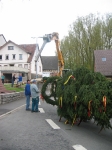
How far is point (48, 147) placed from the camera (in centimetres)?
583

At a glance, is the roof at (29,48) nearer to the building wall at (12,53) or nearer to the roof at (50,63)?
the building wall at (12,53)

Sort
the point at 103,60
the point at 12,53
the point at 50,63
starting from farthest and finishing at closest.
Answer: the point at 50,63, the point at 12,53, the point at 103,60

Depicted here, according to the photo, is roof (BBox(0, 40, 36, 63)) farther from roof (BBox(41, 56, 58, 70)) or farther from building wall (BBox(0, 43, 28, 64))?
roof (BBox(41, 56, 58, 70))

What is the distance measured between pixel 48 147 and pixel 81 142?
1002mm

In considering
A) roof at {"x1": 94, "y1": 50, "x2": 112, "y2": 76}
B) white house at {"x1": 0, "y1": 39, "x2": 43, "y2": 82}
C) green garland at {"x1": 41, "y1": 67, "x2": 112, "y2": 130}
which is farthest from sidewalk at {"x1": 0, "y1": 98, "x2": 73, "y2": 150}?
white house at {"x1": 0, "y1": 39, "x2": 43, "y2": 82}

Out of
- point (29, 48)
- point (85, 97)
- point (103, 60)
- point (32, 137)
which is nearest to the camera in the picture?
point (32, 137)

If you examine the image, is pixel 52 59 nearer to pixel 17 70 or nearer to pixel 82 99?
pixel 17 70

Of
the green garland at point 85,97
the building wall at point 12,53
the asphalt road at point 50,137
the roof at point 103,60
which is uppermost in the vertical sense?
the building wall at point 12,53

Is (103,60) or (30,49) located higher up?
(30,49)

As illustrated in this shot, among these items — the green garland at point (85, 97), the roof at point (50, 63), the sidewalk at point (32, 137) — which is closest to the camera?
the sidewalk at point (32, 137)

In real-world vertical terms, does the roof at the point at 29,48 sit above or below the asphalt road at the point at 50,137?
above

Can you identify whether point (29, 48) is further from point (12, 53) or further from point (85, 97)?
point (85, 97)

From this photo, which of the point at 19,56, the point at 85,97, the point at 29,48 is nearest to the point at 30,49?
the point at 29,48

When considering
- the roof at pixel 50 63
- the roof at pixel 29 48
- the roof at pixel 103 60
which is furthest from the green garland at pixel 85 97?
the roof at pixel 50 63
